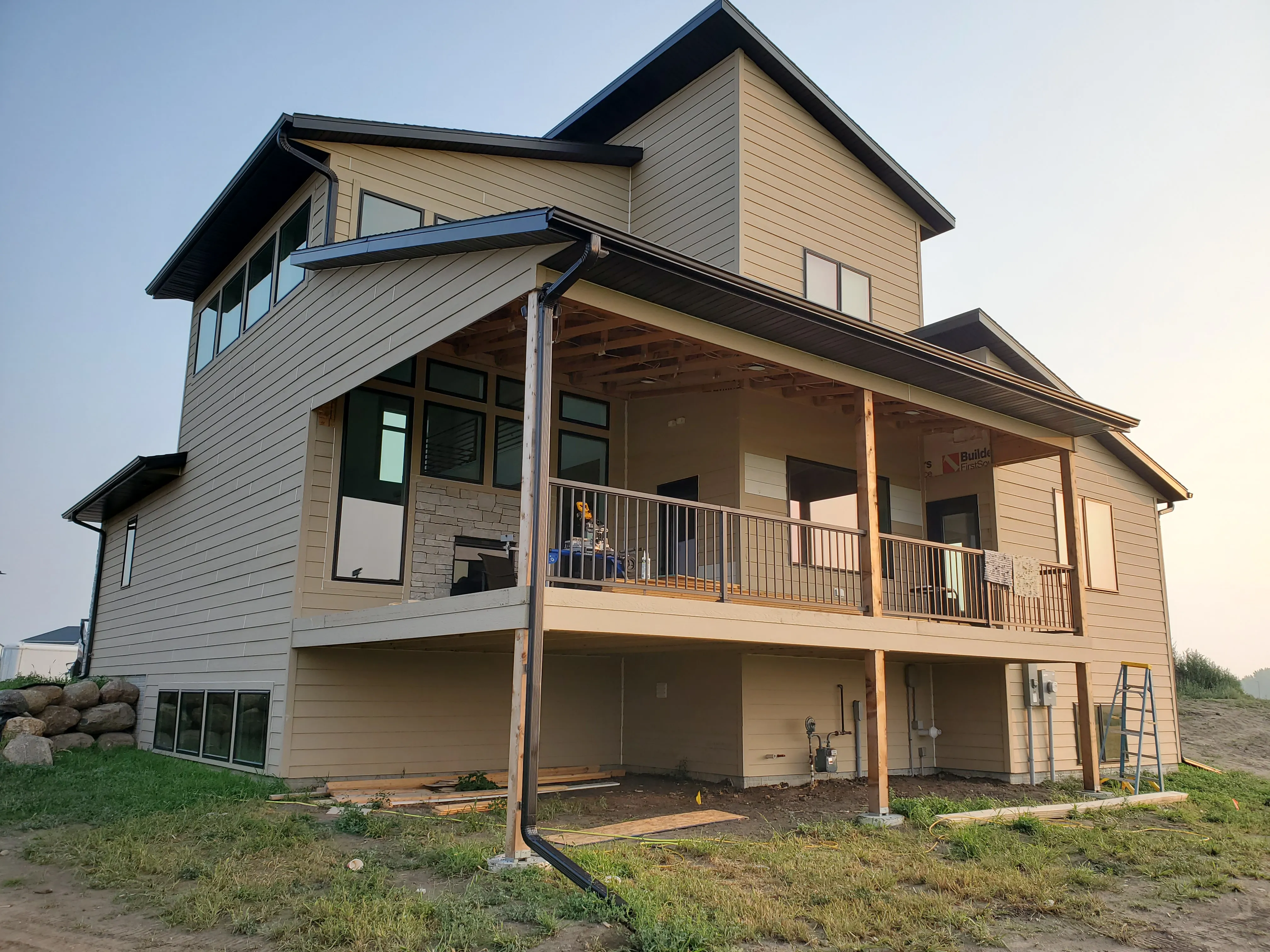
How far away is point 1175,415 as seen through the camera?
23797mm

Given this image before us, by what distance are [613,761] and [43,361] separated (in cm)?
3428

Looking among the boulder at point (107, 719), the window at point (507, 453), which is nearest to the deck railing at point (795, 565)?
the window at point (507, 453)

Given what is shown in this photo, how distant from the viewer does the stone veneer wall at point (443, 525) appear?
11180mm

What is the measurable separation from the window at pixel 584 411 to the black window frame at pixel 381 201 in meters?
2.96

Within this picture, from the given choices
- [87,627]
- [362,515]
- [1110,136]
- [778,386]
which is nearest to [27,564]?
[87,627]

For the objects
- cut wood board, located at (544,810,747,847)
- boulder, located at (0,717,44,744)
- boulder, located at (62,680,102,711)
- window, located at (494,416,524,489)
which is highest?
window, located at (494,416,524,489)

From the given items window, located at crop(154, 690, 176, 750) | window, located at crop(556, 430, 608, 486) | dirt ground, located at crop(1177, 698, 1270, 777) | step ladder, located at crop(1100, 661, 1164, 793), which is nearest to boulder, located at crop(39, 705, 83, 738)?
window, located at crop(154, 690, 176, 750)

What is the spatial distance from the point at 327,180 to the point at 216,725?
709 cm

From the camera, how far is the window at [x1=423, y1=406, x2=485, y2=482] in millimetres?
11438

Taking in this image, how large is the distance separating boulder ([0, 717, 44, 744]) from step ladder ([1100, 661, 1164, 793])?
14530 millimetres

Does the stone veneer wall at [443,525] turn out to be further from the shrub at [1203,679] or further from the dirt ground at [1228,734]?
the shrub at [1203,679]

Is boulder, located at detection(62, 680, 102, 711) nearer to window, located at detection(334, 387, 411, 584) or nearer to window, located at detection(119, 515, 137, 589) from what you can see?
window, located at detection(119, 515, 137, 589)

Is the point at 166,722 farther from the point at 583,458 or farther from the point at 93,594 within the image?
the point at 583,458

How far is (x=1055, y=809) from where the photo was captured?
10.0 m
